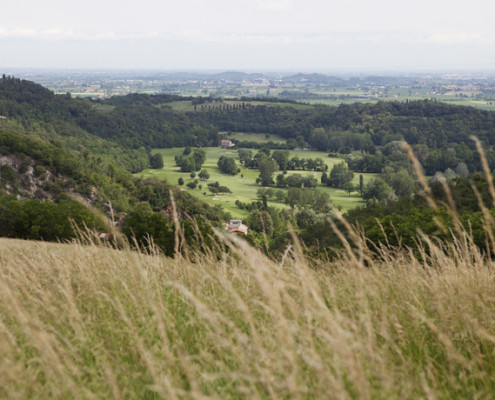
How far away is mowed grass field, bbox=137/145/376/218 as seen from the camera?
9888 cm

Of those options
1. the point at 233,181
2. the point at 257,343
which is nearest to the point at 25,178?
the point at 233,181

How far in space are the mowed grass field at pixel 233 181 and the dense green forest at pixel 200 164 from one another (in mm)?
3010

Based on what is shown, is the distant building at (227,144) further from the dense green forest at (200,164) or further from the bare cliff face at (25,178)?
the bare cliff face at (25,178)

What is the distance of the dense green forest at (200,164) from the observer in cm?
2686

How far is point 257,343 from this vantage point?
239cm

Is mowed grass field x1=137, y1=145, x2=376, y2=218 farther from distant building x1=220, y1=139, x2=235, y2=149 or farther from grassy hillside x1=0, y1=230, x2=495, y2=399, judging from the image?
grassy hillside x1=0, y1=230, x2=495, y2=399

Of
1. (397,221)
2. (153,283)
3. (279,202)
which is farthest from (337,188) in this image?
(153,283)

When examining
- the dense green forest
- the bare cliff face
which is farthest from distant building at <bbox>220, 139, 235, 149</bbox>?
the bare cliff face

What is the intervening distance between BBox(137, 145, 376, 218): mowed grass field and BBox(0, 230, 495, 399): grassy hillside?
270 feet

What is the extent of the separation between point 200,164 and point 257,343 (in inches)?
5620

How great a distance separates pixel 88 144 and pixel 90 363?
456 ft

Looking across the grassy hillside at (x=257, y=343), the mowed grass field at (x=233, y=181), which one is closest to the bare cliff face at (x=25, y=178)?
the mowed grass field at (x=233, y=181)

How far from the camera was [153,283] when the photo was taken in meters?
4.82

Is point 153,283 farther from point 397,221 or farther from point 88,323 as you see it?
point 397,221
